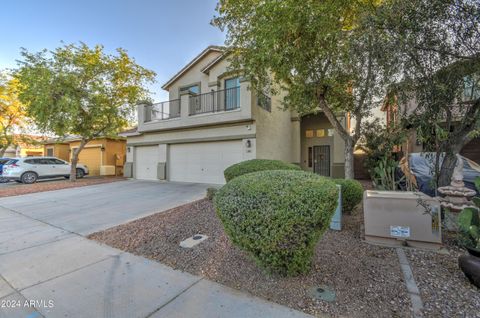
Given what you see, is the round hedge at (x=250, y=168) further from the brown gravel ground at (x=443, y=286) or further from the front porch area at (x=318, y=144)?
the front porch area at (x=318, y=144)

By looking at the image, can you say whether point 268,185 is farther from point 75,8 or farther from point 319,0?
point 75,8

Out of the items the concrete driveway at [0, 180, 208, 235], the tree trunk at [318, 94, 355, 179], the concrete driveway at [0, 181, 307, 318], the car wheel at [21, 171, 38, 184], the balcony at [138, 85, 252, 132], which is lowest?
the concrete driveway at [0, 181, 307, 318]

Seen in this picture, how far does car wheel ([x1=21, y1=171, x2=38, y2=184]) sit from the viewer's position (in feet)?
45.2

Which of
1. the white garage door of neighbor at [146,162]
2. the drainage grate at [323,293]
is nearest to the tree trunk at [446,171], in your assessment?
the drainage grate at [323,293]

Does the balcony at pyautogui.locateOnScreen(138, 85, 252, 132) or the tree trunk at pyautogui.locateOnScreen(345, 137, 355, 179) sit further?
the balcony at pyautogui.locateOnScreen(138, 85, 252, 132)

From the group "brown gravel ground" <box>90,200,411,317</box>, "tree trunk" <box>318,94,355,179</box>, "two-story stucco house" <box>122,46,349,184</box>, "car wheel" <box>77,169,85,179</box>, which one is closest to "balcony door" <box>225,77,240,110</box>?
"two-story stucco house" <box>122,46,349,184</box>


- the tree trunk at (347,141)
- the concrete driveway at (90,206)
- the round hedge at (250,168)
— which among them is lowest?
the concrete driveway at (90,206)

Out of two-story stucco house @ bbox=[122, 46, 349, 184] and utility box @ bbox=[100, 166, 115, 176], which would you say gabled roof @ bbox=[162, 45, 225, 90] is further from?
utility box @ bbox=[100, 166, 115, 176]

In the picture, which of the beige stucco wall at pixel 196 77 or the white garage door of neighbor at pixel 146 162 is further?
the white garage door of neighbor at pixel 146 162

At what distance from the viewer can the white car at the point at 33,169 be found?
13.4 m

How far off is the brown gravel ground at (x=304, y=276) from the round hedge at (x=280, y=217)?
0.96 ft

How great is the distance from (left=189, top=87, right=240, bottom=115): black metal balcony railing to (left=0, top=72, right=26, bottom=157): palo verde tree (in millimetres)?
16010

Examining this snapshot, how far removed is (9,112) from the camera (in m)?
18.9

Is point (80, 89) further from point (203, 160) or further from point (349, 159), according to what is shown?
point (349, 159)
